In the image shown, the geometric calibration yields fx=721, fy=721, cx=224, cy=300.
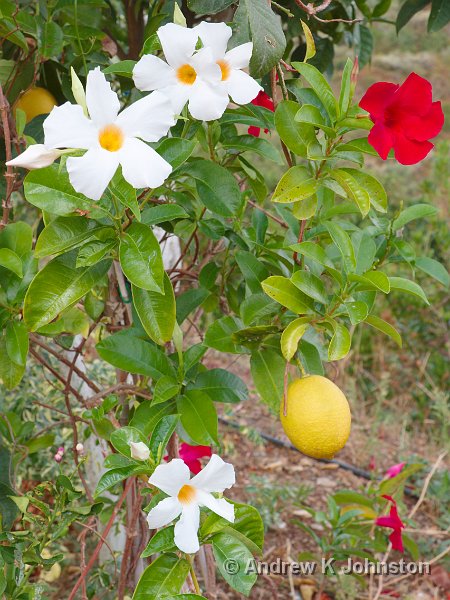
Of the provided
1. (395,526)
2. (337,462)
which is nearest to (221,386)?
(395,526)

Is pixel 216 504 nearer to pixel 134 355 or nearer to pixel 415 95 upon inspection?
pixel 134 355

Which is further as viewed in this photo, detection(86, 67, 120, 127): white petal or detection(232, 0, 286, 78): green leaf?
detection(232, 0, 286, 78): green leaf

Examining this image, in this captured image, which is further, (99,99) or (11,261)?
(11,261)

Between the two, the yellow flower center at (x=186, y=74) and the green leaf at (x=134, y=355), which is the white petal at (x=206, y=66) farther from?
the green leaf at (x=134, y=355)

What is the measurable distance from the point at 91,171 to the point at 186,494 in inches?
13.5

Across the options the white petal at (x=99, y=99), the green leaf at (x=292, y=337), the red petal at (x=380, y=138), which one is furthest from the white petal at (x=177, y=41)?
the green leaf at (x=292, y=337)

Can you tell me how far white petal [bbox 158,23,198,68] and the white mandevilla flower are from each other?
0.27 ft

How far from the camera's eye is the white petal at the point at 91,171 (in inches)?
23.6

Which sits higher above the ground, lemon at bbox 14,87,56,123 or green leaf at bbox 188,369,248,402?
lemon at bbox 14,87,56,123

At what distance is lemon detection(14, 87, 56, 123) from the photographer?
1.14 m

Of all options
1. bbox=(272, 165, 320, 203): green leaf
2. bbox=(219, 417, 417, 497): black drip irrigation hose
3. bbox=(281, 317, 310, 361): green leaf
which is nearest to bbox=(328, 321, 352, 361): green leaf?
bbox=(281, 317, 310, 361): green leaf

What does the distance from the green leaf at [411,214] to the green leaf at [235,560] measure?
20.3 inches

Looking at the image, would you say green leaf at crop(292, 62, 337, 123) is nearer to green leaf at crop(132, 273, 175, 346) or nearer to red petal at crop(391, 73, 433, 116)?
red petal at crop(391, 73, 433, 116)

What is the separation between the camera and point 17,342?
0.86 m
